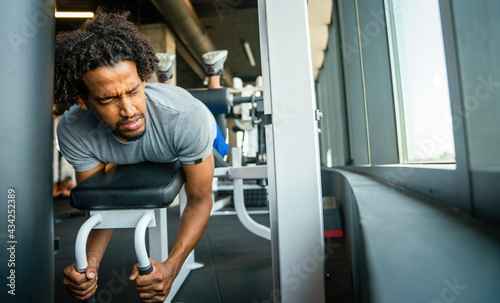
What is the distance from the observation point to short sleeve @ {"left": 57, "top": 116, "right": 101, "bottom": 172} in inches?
43.4

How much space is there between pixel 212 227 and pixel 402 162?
206cm

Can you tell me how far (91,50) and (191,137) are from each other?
43 centimetres

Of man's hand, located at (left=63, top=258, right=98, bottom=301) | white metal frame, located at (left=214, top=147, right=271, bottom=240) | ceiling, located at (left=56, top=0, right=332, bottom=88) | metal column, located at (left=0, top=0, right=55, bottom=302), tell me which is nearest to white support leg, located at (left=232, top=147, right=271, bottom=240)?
white metal frame, located at (left=214, top=147, right=271, bottom=240)

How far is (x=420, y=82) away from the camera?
130 cm

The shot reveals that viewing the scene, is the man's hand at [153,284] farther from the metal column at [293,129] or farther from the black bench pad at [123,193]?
the metal column at [293,129]

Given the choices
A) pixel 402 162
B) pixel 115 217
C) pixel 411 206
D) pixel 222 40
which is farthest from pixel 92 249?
pixel 222 40

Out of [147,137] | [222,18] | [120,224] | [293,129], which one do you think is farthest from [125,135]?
[222,18]

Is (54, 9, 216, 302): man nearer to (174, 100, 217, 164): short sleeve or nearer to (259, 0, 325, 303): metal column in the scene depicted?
(174, 100, 217, 164): short sleeve

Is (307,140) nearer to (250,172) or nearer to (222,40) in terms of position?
(250,172)

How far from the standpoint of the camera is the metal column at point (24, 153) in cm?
45

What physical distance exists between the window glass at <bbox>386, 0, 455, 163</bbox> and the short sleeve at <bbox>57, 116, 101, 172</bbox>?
1.25 meters

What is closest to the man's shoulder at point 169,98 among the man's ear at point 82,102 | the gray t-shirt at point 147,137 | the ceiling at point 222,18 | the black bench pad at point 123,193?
the gray t-shirt at point 147,137

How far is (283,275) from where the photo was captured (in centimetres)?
83

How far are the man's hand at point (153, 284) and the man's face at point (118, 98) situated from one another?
1.53ft
